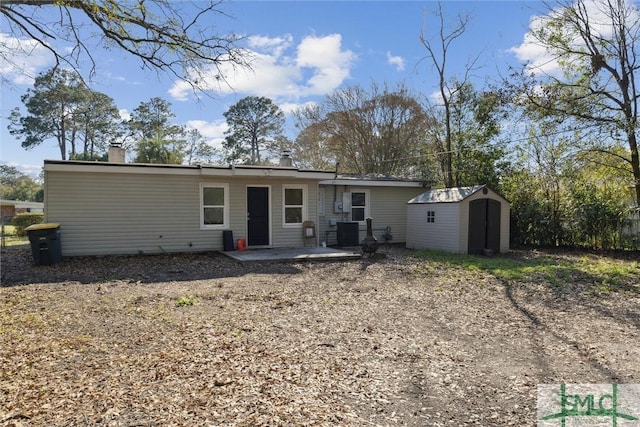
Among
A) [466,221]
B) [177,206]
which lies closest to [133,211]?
[177,206]

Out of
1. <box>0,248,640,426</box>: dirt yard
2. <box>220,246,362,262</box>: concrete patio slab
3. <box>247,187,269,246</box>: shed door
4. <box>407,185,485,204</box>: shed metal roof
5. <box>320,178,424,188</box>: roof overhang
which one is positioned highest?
<box>320,178,424,188</box>: roof overhang

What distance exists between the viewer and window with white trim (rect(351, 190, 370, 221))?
573 inches

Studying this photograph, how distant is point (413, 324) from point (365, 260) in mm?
5560

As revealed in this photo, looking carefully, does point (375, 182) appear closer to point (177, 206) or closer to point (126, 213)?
point (177, 206)

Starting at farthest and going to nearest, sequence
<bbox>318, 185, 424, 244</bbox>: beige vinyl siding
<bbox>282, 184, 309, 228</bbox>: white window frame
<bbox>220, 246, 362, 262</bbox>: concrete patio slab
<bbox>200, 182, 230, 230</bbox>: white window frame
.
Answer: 1. <bbox>318, 185, 424, 244</bbox>: beige vinyl siding
2. <bbox>282, 184, 309, 228</bbox>: white window frame
3. <bbox>200, 182, 230, 230</bbox>: white window frame
4. <bbox>220, 246, 362, 262</bbox>: concrete patio slab

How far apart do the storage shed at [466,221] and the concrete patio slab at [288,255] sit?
2.92m

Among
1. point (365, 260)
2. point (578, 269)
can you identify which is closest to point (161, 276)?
point (365, 260)

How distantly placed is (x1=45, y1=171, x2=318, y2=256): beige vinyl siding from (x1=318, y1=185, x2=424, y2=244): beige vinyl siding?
284 centimetres

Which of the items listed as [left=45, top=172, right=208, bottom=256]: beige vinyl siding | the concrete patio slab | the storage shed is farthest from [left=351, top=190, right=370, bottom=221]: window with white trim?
[left=45, top=172, right=208, bottom=256]: beige vinyl siding

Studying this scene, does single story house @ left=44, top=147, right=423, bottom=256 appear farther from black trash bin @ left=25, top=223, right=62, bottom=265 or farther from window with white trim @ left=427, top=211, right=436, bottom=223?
window with white trim @ left=427, top=211, right=436, bottom=223

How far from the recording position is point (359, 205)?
48.1 ft

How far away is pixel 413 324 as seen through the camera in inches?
196

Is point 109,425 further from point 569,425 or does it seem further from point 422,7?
point 422,7

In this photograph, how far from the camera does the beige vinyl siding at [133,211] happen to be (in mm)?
10008
